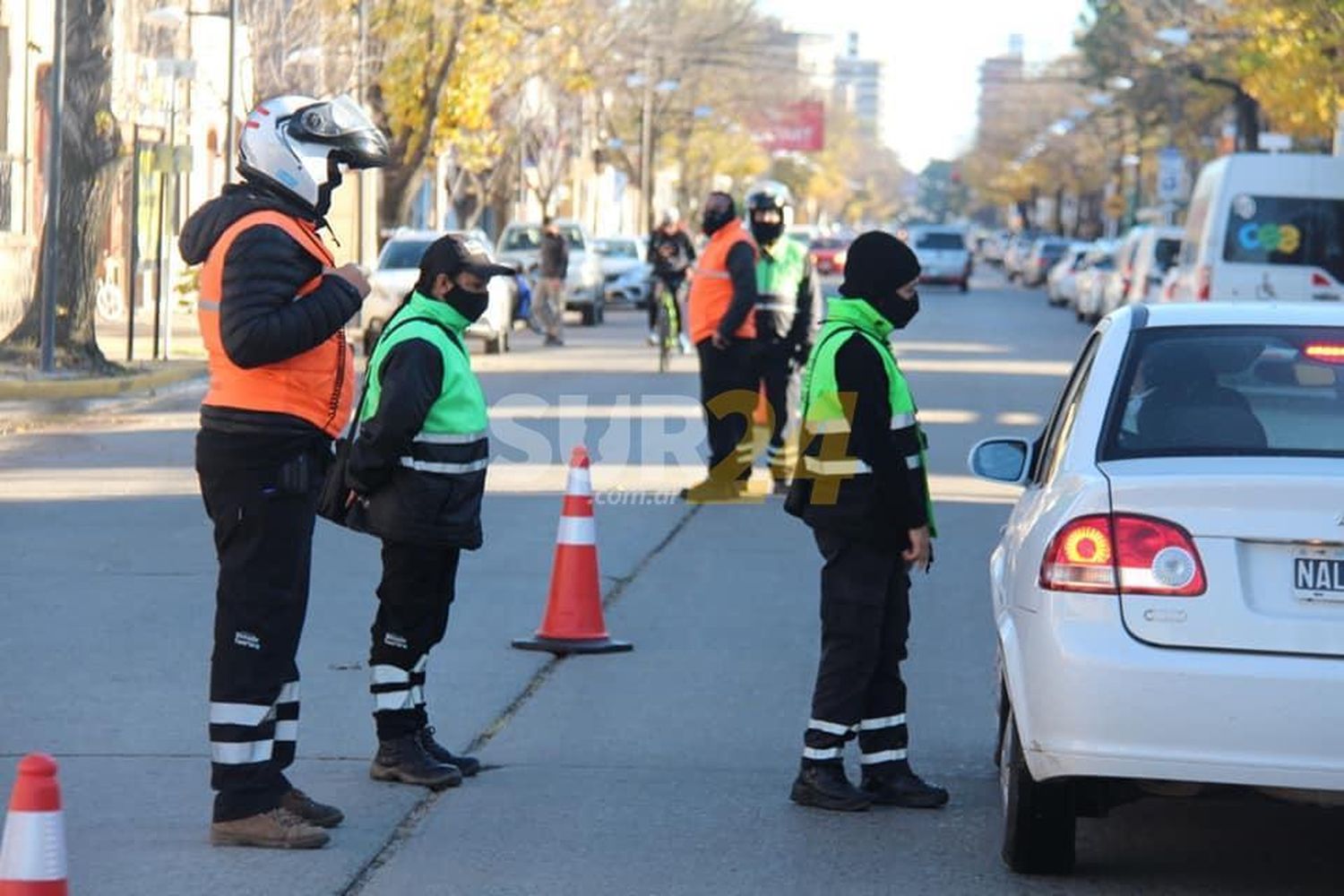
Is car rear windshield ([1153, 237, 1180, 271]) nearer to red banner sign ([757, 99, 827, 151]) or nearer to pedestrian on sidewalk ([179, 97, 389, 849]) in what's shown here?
pedestrian on sidewalk ([179, 97, 389, 849])

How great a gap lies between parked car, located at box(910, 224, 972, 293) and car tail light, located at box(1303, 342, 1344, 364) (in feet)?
190

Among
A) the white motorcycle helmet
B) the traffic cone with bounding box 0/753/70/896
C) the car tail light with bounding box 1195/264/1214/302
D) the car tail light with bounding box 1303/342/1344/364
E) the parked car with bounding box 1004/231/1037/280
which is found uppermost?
the white motorcycle helmet

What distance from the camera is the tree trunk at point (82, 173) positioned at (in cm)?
2495

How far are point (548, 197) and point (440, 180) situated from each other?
34.8 feet

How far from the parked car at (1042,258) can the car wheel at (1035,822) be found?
6581 cm

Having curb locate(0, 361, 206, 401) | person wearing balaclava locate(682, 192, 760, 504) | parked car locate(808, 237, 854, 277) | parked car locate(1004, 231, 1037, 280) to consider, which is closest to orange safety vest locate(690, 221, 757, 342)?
person wearing balaclava locate(682, 192, 760, 504)

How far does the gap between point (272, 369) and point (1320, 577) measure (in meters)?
2.72

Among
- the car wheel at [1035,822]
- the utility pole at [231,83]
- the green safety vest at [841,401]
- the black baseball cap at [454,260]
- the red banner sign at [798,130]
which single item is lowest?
the car wheel at [1035,822]

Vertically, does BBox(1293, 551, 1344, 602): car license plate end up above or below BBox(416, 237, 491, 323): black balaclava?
below

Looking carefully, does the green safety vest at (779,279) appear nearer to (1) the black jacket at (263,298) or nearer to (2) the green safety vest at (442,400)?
(2) the green safety vest at (442,400)

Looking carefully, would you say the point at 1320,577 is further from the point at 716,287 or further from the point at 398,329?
the point at 716,287

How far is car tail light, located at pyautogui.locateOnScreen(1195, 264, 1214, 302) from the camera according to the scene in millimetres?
25609

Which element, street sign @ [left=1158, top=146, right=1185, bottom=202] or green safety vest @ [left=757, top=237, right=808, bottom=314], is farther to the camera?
street sign @ [left=1158, top=146, right=1185, bottom=202]

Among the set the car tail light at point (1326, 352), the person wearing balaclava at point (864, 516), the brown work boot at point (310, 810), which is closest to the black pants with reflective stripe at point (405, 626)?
the brown work boot at point (310, 810)
